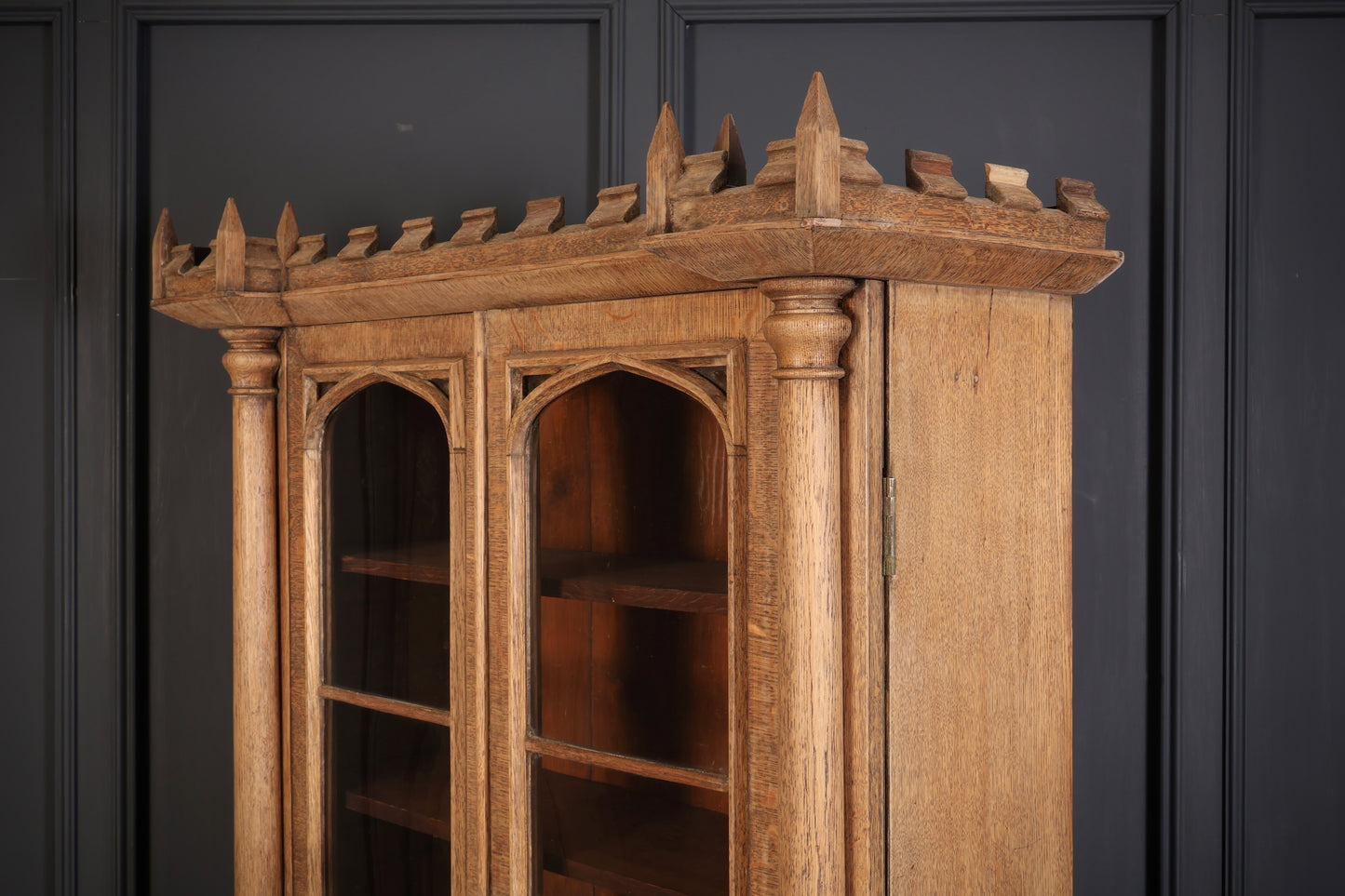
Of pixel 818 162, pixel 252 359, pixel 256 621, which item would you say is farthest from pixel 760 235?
pixel 256 621

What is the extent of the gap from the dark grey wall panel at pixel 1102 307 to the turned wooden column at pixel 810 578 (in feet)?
2.68

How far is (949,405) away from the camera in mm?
998

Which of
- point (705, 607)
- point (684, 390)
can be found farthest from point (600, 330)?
point (705, 607)

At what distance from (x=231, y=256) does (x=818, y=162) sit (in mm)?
821

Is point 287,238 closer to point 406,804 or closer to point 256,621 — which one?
point 256,621

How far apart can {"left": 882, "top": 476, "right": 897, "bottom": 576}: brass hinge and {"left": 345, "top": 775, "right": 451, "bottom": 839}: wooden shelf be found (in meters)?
0.64

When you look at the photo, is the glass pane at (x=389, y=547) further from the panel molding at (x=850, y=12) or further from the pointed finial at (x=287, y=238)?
the panel molding at (x=850, y=12)

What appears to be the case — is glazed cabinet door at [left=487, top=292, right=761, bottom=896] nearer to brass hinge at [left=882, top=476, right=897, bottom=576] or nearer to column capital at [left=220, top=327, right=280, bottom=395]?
brass hinge at [left=882, top=476, right=897, bottom=576]
